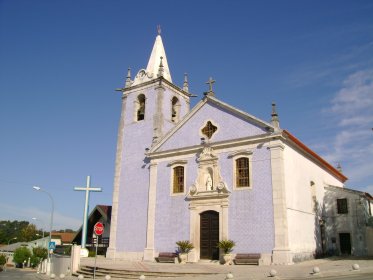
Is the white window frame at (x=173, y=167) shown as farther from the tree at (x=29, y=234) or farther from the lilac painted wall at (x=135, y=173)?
the tree at (x=29, y=234)

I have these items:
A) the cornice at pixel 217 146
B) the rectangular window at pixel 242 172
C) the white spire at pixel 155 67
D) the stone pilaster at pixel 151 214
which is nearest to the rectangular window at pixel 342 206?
the rectangular window at pixel 242 172

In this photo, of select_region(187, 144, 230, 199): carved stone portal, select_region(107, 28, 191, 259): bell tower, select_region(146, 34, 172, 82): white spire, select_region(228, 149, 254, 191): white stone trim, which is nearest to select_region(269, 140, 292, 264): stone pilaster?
select_region(228, 149, 254, 191): white stone trim

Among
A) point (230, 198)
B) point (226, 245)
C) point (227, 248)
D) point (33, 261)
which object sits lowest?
point (33, 261)

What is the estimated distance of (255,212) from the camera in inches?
782

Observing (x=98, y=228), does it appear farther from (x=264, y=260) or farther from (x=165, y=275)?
(x=264, y=260)

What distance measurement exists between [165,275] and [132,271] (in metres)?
1.77

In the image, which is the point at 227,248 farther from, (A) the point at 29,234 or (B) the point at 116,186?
(A) the point at 29,234

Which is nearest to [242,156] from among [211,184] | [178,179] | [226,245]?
[211,184]

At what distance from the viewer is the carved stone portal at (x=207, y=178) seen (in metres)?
21.5

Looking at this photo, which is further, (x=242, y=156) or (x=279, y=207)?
(x=242, y=156)

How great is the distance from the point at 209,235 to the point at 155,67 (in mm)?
13970

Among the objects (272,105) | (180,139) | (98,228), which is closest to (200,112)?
(180,139)

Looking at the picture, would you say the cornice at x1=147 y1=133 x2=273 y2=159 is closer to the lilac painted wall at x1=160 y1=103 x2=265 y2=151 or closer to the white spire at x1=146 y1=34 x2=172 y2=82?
the lilac painted wall at x1=160 y1=103 x2=265 y2=151

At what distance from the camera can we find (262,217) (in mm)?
19562
